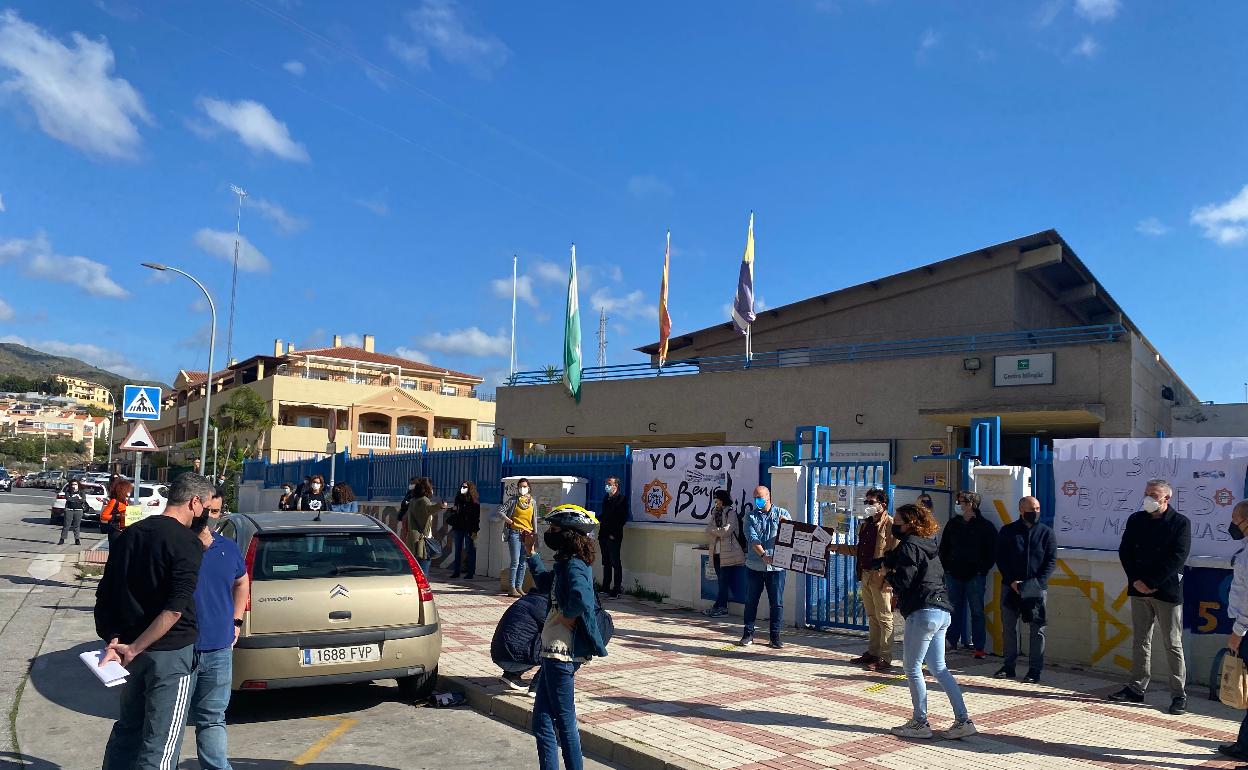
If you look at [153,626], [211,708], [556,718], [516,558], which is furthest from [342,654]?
[516,558]

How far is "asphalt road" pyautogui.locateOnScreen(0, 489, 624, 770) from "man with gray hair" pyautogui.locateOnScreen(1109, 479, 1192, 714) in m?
4.60

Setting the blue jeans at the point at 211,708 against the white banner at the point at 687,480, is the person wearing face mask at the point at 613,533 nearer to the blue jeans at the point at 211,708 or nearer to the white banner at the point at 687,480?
the white banner at the point at 687,480

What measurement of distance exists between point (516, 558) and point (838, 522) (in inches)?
185

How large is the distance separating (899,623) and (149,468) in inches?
2988

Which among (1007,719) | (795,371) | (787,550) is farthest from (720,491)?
(795,371)

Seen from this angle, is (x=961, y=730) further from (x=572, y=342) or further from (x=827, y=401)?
(x=572, y=342)

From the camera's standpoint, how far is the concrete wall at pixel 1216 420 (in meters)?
27.8

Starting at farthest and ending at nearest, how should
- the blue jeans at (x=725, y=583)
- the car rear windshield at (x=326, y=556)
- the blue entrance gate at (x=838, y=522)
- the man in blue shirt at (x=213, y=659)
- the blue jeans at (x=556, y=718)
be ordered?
the blue jeans at (x=725, y=583) → the blue entrance gate at (x=838, y=522) → the car rear windshield at (x=326, y=556) → the blue jeans at (x=556, y=718) → the man in blue shirt at (x=213, y=659)

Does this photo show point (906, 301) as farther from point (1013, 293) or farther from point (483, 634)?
point (483, 634)

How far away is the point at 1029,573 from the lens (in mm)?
8477

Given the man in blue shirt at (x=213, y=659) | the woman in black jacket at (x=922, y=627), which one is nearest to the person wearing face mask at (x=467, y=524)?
the woman in black jacket at (x=922, y=627)

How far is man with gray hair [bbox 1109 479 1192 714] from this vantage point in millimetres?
7410

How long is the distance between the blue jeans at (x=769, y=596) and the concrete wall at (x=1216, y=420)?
2263 cm

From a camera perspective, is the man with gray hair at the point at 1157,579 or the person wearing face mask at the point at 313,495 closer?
the man with gray hair at the point at 1157,579
